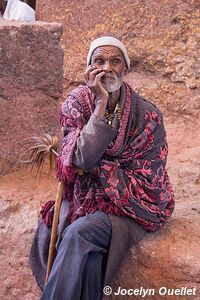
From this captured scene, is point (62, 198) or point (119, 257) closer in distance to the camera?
point (119, 257)

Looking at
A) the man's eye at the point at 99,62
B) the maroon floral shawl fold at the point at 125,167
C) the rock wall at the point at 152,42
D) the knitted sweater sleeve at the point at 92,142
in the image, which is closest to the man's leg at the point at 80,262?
the maroon floral shawl fold at the point at 125,167

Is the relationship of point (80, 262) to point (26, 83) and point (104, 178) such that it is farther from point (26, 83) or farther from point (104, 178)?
point (26, 83)

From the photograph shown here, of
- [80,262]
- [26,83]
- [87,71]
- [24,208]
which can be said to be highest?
[87,71]

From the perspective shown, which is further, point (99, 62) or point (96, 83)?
point (99, 62)

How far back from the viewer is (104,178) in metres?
2.89

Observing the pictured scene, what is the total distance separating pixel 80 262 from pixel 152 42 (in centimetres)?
351

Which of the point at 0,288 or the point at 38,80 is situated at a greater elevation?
the point at 38,80

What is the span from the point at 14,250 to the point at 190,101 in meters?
2.59

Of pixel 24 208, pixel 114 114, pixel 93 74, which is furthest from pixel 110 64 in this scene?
pixel 24 208

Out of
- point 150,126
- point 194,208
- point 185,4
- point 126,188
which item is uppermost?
point 185,4

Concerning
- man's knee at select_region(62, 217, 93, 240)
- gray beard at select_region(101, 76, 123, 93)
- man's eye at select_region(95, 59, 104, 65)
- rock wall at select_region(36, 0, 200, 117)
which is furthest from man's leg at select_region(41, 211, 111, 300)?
rock wall at select_region(36, 0, 200, 117)

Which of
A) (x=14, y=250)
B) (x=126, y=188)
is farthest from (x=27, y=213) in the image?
(x=126, y=188)

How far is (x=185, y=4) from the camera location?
5621 millimetres

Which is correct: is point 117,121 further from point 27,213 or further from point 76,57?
point 76,57
